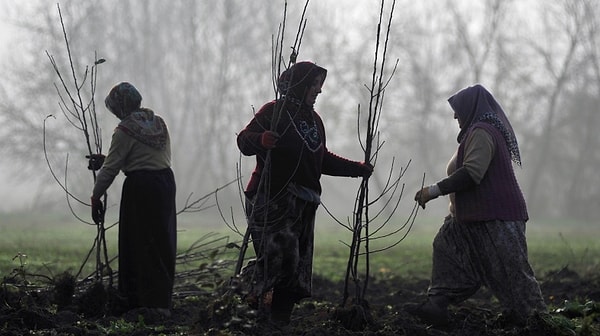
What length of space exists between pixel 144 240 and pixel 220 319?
1.83 metres

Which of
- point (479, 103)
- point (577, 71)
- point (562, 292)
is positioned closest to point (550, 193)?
point (577, 71)

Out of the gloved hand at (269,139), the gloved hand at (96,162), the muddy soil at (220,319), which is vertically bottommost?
the muddy soil at (220,319)

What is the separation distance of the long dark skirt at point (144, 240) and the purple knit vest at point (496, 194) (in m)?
2.21

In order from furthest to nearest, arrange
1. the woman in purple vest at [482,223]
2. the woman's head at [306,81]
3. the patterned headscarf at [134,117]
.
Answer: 1. the patterned headscarf at [134,117]
2. the woman in purple vest at [482,223]
3. the woman's head at [306,81]

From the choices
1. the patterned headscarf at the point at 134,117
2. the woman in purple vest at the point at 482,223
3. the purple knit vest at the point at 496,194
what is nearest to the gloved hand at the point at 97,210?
the patterned headscarf at the point at 134,117

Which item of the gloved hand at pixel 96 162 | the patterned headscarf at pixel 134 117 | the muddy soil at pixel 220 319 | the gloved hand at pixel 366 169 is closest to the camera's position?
the muddy soil at pixel 220 319

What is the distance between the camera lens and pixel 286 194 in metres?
6.07

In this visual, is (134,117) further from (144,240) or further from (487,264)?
(487,264)

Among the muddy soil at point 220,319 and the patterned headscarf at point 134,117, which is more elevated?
the patterned headscarf at point 134,117

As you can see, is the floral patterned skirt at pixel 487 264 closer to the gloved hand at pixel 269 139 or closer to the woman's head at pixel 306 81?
the woman's head at pixel 306 81

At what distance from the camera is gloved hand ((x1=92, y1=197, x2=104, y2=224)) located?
6.66 metres

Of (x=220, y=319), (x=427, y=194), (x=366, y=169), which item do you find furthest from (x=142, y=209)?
(x=427, y=194)

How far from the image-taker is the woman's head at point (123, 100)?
6652 millimetres

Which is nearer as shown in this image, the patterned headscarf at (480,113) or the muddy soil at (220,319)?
the muddy soil at (220,319)
